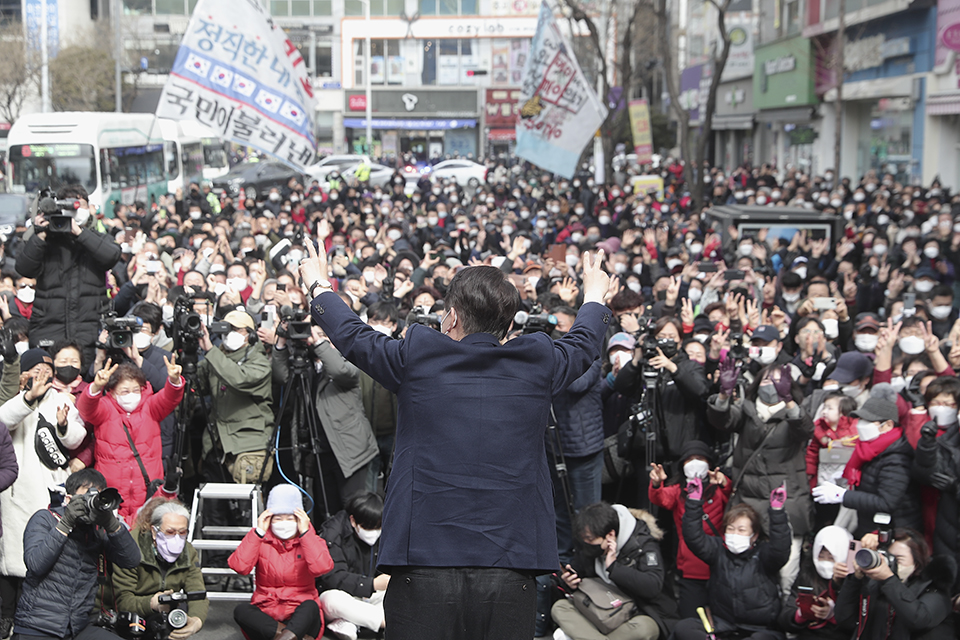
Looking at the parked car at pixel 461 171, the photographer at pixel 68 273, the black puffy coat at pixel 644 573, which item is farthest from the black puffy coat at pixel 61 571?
the parked car at pixel 461 171

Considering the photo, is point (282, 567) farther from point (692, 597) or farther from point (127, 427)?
point (692, 597)

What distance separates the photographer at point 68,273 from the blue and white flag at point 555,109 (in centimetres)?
1148

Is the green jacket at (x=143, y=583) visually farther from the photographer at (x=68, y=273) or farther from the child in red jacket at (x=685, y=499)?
the child in red jacket at (x=685, y=499)

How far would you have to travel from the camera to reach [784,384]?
643 cm

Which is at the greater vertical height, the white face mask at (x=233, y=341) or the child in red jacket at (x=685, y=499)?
the white face mask at (x=233, y=341)

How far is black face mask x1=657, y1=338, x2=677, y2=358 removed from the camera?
20.0 ft

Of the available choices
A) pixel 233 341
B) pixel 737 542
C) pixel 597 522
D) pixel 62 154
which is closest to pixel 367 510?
pixel 597 522

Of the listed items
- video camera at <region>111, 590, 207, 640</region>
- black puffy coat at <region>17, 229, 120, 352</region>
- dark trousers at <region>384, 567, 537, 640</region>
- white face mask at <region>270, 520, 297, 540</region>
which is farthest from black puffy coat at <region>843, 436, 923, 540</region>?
black puffy coat at <region>17, 229, 120, 352</region>

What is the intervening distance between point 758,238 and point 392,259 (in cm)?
455

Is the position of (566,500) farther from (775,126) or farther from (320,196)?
(775,126)

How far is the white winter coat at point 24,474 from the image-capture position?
537cm

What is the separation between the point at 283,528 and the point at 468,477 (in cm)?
271

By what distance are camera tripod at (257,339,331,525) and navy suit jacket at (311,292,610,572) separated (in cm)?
301

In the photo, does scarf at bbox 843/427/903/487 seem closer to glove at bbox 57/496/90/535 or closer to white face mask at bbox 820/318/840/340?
white face mask at bbox 820/318/840/340
